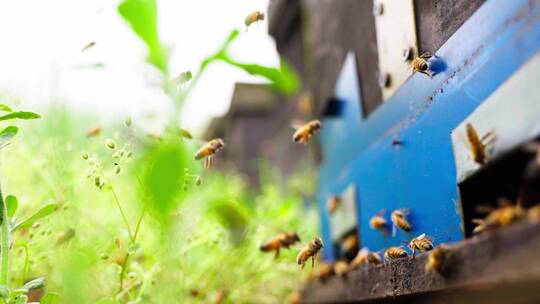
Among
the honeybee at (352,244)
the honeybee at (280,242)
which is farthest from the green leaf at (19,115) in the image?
the honeybee at (352,244)

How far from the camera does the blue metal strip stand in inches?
50.0

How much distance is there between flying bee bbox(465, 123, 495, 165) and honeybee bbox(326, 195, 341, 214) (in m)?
1.65

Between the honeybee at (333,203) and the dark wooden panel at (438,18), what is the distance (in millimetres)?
1274

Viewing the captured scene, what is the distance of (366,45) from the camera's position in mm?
2549

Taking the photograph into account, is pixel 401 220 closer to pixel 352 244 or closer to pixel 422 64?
pixel 422 64

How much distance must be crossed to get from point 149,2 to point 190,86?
25 cm

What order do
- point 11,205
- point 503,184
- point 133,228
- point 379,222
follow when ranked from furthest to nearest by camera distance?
point 133,228 → point 379,222 → point 11,205 → point 503,184

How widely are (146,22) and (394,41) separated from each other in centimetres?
80

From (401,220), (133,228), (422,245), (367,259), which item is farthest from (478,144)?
(133,228)

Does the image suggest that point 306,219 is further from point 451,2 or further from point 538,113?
point 538,113

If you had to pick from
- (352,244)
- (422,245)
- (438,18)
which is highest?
(438,18)

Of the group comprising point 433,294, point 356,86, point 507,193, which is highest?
point 356,86

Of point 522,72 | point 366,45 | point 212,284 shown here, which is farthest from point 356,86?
point 522,72

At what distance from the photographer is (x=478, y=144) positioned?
4.31ft
